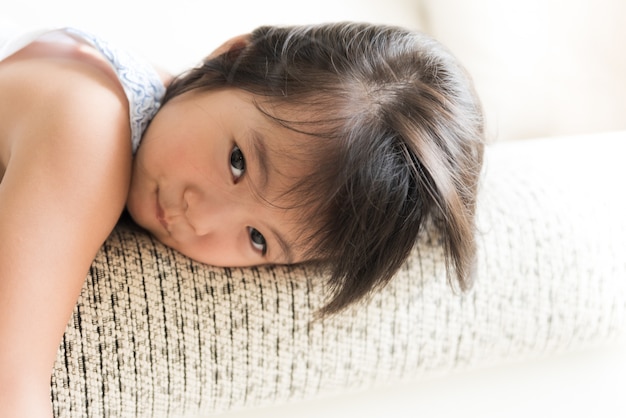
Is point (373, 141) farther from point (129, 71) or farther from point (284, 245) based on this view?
point (129, 71)

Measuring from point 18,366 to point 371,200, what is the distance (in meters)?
0.35

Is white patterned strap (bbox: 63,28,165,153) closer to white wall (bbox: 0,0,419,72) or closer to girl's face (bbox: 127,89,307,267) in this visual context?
girl's face (bbox: 127,89,307,267)

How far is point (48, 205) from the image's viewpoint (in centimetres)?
65

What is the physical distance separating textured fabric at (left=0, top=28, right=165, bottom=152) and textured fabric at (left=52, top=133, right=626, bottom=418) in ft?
0.40

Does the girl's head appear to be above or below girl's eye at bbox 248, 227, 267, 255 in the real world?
above

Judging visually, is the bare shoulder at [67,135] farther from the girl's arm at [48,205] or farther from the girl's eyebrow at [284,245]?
the girl's eyebrow at [284,245]

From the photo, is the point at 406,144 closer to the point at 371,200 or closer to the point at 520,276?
the point at 371,200

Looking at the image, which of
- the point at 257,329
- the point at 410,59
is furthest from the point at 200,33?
the point at 257,329

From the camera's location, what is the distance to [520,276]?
0.80m

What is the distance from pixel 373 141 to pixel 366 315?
0.19m

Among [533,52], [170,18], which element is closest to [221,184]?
[170,18]

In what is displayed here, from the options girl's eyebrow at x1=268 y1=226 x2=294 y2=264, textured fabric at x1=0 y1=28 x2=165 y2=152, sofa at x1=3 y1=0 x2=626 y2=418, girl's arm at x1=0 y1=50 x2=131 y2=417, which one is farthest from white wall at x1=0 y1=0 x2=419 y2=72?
girl's eyebrow at x1=268 y1=226 x2=294 y2=264

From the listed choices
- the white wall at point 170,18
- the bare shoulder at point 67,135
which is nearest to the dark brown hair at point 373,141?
the bare shoulder at point 67,135

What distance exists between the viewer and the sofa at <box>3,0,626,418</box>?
26.8 inches
